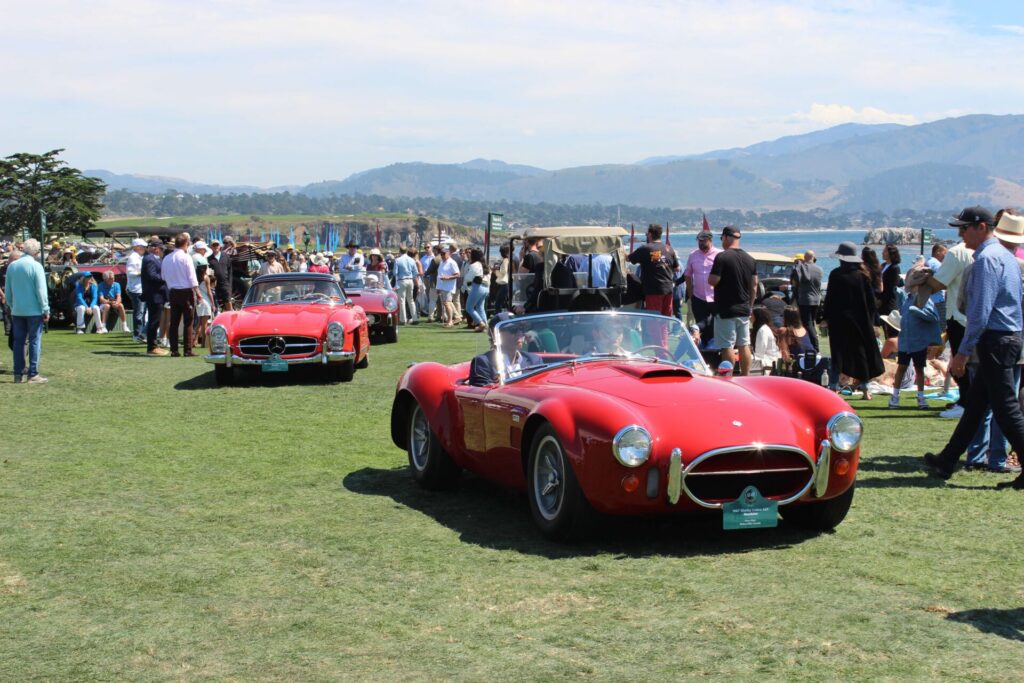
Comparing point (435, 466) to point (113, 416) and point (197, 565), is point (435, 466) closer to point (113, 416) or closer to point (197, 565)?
point (197, 565)

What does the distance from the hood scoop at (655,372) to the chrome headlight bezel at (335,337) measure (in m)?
8.52

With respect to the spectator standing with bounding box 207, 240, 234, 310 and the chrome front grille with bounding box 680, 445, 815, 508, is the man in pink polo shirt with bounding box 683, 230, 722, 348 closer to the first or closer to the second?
the chrome front grille with bounding box 680, 445, 815, 508

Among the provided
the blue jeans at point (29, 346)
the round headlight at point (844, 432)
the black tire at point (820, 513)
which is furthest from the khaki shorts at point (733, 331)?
the blue jeans at point (29, 346)

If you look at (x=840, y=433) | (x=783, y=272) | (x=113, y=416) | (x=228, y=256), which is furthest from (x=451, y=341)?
(x=840, y=433)

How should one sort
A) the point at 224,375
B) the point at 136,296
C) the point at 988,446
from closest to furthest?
the point at 988,446, the point at 224,375, the point at 136,296

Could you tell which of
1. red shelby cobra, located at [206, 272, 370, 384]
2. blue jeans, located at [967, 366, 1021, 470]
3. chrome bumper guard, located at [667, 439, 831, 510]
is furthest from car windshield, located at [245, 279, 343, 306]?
chrome bumper guard, located at [667, 439, 831, 510]

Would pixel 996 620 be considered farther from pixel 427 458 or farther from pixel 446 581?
pixel 427 458

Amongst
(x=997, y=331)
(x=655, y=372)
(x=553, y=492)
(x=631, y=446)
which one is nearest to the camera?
(x=631, y=446)

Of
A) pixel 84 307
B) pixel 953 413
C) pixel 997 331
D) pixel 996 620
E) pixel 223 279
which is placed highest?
pixel 997 331

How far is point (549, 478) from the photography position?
7.03 m

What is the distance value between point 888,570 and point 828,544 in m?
0.65

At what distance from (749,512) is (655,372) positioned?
1.24m

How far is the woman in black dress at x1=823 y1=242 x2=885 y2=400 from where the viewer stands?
13.6 metres

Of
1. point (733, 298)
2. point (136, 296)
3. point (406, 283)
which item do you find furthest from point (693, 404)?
point (406, 283)
